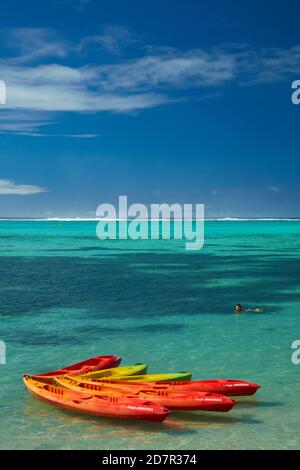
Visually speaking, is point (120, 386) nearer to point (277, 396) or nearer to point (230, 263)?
point (277, 396)

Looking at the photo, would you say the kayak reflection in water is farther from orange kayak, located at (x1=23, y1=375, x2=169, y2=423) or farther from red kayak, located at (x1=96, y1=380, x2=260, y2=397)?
orange kayak, located at (x1=23, y1=375, x2=169, y2=423)

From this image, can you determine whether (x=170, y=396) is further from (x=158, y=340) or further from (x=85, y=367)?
(x=158, y=340)

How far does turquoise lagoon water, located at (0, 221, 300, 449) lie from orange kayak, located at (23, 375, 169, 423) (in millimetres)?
343

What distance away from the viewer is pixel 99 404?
13.7 metres

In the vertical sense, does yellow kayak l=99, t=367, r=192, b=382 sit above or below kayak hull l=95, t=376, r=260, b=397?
above

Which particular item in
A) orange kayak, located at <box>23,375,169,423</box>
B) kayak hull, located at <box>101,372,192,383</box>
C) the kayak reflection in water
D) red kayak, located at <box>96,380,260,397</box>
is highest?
the kayak reflection in water

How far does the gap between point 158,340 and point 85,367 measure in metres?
5.86

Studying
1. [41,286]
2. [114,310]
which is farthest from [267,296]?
[41,286]

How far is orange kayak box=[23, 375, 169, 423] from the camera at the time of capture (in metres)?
13.0

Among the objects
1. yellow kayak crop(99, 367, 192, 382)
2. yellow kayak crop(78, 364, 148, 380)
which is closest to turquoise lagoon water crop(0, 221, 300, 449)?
yellow kayak crop(99, 367, 192, 382)

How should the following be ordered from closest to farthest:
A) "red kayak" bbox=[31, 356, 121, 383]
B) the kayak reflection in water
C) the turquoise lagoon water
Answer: the turquoise lagoon water, "red kayak" bbox=[31, 356, 121, 383], the kayak reflection in water

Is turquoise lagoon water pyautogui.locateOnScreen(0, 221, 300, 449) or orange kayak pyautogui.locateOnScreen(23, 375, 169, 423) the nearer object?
orange kayak pyautogui.locateOnScreen(23, 375, 169, 423)
